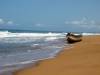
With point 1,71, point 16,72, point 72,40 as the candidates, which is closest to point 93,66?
point 16,72

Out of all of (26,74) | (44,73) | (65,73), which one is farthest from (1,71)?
(65,73)

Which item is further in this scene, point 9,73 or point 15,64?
point 15,64

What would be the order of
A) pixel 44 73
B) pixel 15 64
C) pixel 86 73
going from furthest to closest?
pixel 15 64 → pixel 44 73 → pixel 86 73

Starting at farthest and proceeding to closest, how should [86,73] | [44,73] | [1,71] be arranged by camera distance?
[1,71] < [44,73] < [86,73]

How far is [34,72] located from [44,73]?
332 mm

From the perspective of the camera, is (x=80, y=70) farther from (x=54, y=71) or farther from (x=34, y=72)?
(x=34, y=72)

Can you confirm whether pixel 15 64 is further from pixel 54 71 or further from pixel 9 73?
pixel 54 71

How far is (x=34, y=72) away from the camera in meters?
6.48

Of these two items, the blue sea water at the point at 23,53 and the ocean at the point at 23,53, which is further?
the blue sea water at the point at 23,53

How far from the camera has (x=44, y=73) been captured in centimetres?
630

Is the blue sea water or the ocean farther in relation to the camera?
the blue sea water

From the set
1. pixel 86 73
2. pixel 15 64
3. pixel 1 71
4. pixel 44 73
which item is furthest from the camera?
pixel 15 64

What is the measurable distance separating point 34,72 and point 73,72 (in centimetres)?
110

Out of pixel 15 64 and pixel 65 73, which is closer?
pixel 65 73
